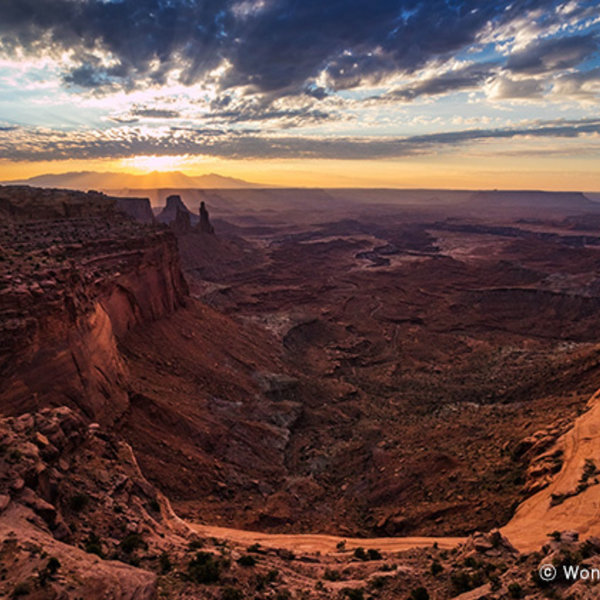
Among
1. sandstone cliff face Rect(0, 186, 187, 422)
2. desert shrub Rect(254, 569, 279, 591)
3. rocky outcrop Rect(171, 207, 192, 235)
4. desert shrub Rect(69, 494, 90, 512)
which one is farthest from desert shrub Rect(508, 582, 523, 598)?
rocky outcrop Rect(171, 207, 192, 235)

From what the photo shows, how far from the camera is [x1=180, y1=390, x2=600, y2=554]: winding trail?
45.2ft

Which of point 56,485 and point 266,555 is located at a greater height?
point 56,485

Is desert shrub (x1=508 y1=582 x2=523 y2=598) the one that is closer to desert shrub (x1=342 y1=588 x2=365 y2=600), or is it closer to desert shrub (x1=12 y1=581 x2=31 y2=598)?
desert shrub (x1=342 y1=588 x2=365 y2=600)

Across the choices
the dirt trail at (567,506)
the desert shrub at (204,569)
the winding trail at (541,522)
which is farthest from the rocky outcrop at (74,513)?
the dirt trail at (567,506)

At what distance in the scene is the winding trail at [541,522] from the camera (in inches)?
542

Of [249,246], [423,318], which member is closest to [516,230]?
[249,246]

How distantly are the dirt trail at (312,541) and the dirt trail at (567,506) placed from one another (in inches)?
91.3

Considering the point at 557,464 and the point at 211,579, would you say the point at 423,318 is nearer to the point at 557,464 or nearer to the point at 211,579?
the point at 557,464

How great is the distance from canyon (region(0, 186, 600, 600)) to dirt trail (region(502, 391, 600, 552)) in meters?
0.09

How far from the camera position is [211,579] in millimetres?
11086

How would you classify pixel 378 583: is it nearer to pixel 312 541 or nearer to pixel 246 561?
pixel 246 561

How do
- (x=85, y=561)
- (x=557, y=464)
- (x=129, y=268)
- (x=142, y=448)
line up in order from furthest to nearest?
(x=129, y=268)
(x=142, y=448)
(x=557, y=464)
(x=85, y=561)

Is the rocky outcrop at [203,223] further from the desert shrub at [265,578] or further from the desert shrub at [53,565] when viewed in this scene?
the desert shrub at [53,565]

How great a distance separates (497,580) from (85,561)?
942cm
